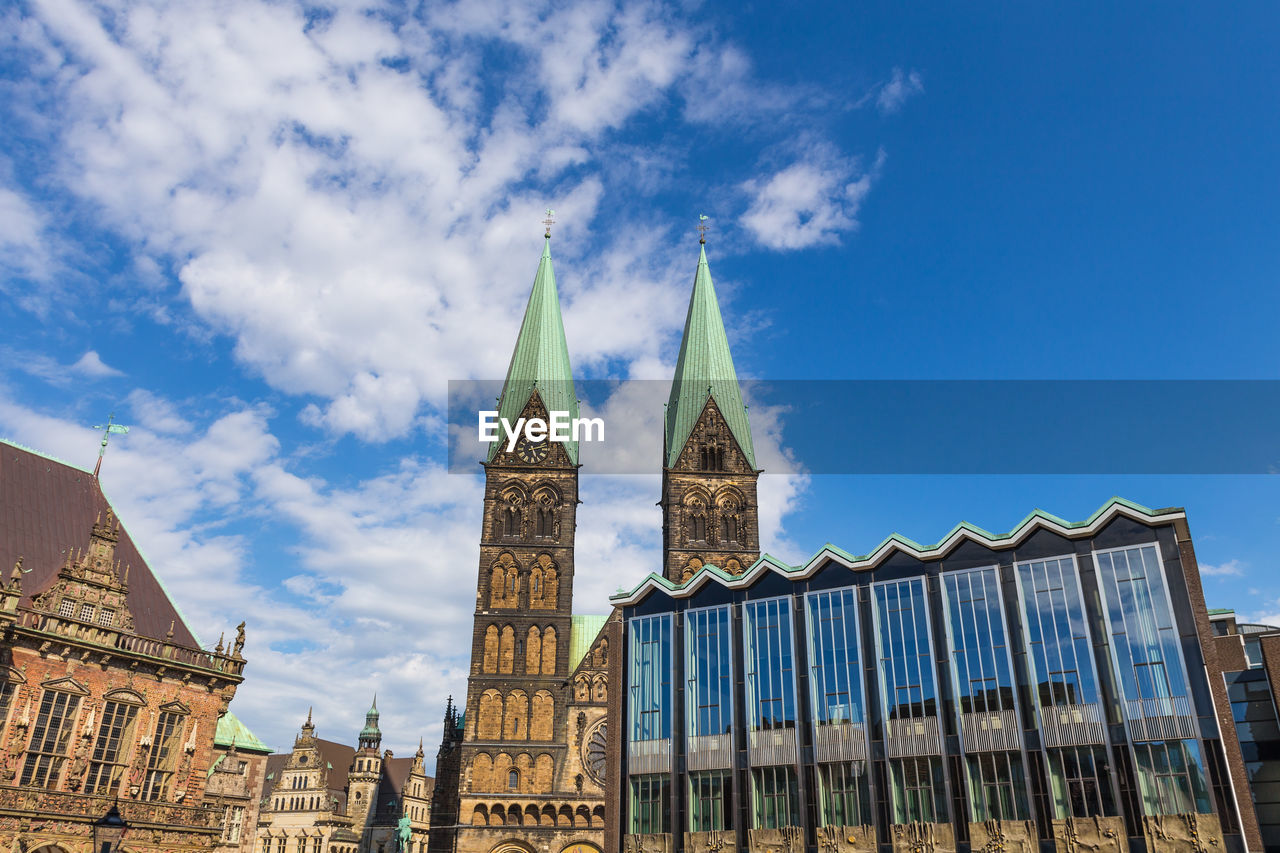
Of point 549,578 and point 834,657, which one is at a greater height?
point 549,578

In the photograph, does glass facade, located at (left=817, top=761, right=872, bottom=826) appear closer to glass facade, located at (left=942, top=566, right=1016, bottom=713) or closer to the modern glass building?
the modern glass building

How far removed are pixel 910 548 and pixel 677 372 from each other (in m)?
37.5

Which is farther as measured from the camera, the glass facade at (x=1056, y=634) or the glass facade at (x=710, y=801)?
the glass facade at (x=710, y=801)

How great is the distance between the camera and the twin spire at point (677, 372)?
6569 centimetres

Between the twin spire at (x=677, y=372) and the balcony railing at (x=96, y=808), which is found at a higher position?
the twin spire at (x=677, y=372)

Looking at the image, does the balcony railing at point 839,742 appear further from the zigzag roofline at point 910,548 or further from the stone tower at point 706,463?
the stone tower at point 706,463

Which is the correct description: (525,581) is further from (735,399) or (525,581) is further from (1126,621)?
(1126,621)

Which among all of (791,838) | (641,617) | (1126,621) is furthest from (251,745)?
(1126,621)

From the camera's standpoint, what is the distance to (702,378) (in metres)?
67.9

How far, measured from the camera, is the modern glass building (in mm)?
28094

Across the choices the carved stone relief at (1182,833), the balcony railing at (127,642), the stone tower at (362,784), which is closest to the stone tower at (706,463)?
the balcony railing at (127,642)

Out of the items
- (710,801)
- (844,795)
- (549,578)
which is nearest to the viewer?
(844,795)

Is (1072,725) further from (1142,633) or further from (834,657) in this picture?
(834,657)

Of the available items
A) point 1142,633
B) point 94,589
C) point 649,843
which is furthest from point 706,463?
point 94,589
